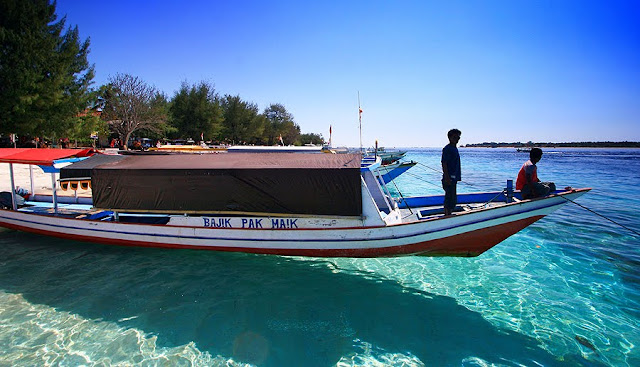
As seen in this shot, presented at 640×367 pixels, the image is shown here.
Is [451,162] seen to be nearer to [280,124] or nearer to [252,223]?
[252,223]

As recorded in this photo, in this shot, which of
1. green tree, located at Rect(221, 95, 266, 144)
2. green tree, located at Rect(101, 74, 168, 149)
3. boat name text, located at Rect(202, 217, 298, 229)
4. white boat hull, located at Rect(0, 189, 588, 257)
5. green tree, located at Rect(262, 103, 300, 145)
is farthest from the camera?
green tree, located at Rect(262, 103, 300, 145)

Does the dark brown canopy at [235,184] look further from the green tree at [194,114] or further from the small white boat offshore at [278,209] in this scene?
the green tree at [194,114]

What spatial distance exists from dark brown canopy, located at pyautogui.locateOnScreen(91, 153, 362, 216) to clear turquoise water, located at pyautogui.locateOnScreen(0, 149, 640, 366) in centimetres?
160

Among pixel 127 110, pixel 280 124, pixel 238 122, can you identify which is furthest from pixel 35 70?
pixel 280 124

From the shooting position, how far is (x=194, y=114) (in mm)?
46844

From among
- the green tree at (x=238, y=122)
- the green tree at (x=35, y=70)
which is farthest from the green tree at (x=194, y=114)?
the green tree at (x=35, y=70)

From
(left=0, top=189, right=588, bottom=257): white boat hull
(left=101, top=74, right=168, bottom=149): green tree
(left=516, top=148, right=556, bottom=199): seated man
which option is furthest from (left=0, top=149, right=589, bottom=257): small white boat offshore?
(left=101, top=74, right=168, bottom=149): green tree

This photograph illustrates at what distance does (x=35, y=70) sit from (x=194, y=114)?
89.3 feet

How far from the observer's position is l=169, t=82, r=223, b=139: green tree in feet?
154

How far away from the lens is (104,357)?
4582mm

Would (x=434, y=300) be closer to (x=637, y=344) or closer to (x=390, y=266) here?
(x=390, y=266)

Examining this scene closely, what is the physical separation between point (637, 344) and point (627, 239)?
6854mm

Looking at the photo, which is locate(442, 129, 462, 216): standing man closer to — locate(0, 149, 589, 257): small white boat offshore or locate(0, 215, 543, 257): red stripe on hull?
locate(0, 149, 589, 257): small white boat offshore

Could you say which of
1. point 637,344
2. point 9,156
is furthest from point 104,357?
point 637,344
